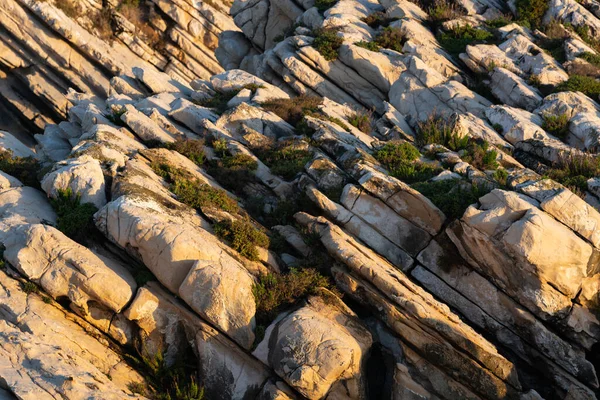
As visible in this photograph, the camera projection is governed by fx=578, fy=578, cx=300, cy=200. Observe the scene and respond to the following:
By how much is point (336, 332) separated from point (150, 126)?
11321 millimetres

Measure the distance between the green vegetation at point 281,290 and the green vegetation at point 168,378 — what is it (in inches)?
76.4

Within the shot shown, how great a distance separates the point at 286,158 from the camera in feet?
63.6

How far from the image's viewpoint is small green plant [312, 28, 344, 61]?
2661 centimetres

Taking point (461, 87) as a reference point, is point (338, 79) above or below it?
below

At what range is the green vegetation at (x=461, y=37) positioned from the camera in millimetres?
27953

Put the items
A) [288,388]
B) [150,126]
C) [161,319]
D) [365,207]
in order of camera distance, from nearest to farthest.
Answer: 1. [288,388]
2. [161,319]
3. [365,207]
4. [150,126]

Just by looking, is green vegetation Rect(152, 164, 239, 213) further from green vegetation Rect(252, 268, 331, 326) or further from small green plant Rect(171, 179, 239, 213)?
green vegetation Rect(252, 268, 331, 326)

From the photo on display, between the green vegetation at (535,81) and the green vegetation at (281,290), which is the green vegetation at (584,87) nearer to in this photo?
the green vegetation at (535,81)

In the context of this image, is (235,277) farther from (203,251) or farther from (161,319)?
(161,319)

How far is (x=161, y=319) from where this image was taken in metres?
13.3

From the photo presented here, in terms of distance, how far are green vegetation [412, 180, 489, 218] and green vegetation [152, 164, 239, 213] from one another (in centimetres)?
544

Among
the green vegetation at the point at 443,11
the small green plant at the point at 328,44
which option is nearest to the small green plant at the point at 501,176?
the small green plant at the point at 328,44

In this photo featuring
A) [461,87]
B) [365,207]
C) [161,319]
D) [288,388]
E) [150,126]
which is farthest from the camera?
[461,87]

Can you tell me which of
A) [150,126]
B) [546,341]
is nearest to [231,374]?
[546,341]
